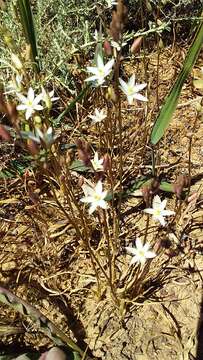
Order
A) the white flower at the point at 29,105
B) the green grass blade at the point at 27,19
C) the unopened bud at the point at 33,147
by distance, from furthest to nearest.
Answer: the green grass blade at the point at 27,19
the white flower at the point at 29,105
the unopened bud at the point at 33,147

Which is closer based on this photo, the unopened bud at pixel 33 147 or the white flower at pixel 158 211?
the unopened bud at pixel 33 147

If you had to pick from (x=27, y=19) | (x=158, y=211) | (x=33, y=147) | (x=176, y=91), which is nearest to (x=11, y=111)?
(x=33, y=147)

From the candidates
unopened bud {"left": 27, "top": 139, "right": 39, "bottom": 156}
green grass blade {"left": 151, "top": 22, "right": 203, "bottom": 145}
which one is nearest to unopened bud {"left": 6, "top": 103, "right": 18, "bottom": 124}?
unopened bud {"left": 27, "top": 139, "right": 39, "bottom": 156}

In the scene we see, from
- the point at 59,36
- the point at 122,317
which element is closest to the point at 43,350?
the point at 122,317

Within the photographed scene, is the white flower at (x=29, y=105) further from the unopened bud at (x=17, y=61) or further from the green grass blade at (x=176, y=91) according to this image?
the green grass blade at (x=176, y=91)

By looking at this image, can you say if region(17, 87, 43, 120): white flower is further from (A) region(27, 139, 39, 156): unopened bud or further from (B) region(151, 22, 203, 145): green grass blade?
(B) region(151, 22, 203, 145): green grass blade

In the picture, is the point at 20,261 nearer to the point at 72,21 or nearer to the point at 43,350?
the point at 43,350

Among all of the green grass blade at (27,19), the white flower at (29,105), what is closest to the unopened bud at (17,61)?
the white flower at (29,105)
